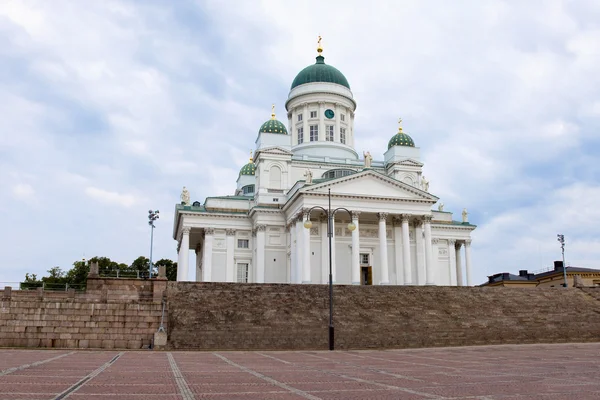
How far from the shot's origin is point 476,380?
45.3 ft

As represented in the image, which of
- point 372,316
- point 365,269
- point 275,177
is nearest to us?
point 372,316

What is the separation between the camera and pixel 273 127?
196 ft

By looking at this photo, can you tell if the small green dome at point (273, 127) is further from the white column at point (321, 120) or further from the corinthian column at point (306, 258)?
the corinthian column at point (306, 258)

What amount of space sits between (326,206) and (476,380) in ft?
119

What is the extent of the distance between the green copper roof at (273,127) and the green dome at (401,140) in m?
13.0

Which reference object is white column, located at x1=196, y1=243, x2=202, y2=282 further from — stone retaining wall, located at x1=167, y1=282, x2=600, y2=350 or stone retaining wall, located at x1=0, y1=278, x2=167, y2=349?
stone retaining wall, located at x1=0, y1=278, x2=167, y2=349

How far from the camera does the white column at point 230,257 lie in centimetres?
5538

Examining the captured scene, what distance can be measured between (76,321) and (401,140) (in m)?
43.6

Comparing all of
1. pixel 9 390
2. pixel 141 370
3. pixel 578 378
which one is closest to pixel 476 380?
pixel 578 378

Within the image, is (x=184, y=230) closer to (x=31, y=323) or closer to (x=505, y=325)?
(x=31, y=323)

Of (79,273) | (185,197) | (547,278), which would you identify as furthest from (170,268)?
(547,278)

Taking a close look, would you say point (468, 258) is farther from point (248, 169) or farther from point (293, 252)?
point (248, 169)

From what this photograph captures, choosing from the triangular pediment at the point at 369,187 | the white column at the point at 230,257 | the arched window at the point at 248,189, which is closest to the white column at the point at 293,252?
the triangular pediment at the point at 369,187

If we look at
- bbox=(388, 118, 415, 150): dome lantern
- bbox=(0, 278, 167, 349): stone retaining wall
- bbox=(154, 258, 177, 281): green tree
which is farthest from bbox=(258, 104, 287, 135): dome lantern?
bbox=(154, 258, 177, 281): green tree
